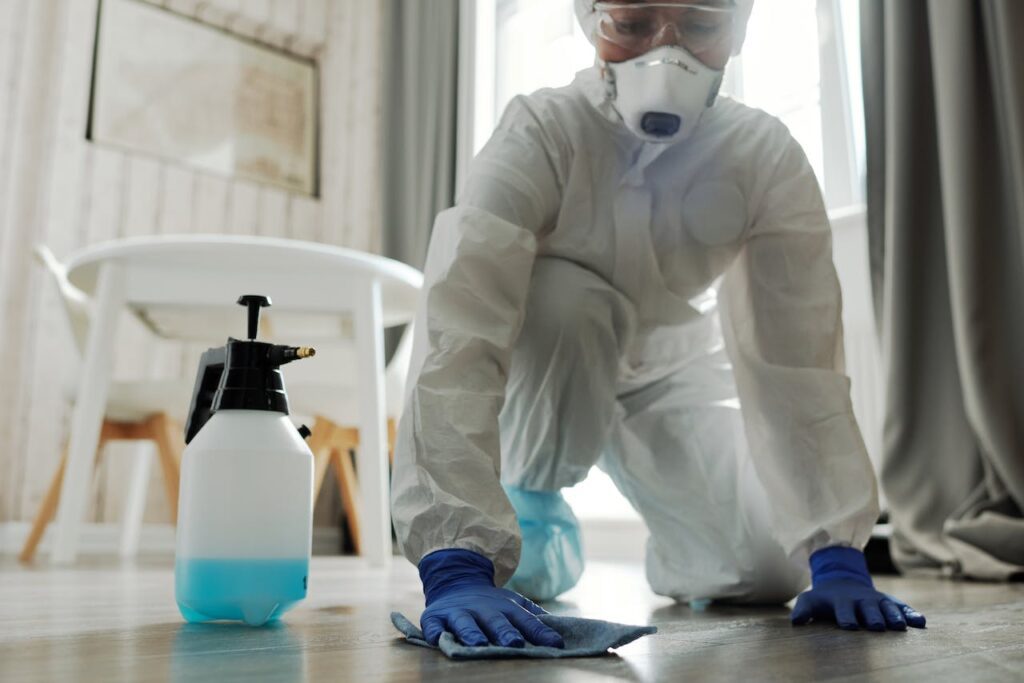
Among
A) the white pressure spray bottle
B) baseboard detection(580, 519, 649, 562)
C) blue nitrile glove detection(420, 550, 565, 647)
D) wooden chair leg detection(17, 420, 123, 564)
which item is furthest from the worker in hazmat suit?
baseboard detection(580, 519, 649, 562)

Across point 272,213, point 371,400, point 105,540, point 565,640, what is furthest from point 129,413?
point 565,640

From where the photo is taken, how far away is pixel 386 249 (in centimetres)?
376

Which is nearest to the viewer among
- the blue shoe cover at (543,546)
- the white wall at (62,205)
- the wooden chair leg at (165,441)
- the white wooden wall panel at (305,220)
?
the blue shoe cover at (543,546)

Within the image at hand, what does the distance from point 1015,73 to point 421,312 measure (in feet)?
5.31

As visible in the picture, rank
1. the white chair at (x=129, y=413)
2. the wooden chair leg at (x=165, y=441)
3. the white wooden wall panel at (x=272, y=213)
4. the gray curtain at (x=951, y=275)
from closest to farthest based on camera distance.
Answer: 1. the gray curtain at (x=951, y=275)
2. the white chair at (x=129, y=413)
3. the wooden chair leg at (x=165, y=441)
4. the white wooden wall panel at (x=272, y=213)

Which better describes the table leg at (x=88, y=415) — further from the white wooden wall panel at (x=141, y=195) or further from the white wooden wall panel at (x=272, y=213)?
the white wooden wall panel at (x=272, y=213)

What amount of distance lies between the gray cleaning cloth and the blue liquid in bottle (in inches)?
5.2

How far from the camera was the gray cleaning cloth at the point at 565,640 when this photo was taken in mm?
670

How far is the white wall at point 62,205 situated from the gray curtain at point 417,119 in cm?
28

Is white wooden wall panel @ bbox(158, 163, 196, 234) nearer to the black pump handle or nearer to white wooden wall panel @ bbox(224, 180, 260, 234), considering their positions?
white wooden wall panel @ bbox(224, 180, 260, 234)

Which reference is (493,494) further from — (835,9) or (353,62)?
(353,62)

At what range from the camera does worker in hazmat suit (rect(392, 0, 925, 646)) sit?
836 millimetres

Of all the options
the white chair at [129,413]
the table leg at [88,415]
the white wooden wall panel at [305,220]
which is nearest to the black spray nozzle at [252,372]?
the table leg at [88,415]

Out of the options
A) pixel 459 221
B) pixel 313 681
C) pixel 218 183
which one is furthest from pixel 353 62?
pixel 313 681
